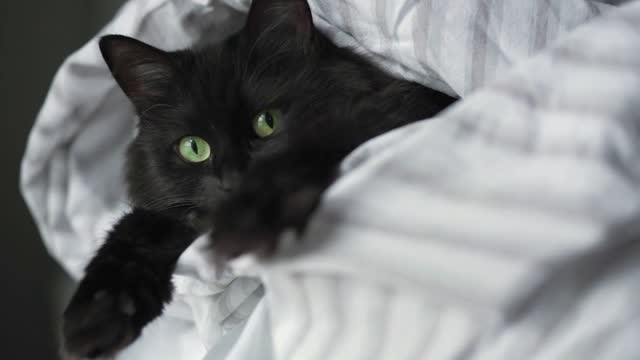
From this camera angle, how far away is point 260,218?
0.55 metres

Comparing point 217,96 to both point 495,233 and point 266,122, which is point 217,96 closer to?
point 266,122

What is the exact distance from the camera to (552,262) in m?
0.49

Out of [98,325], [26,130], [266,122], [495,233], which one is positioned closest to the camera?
[495,233]

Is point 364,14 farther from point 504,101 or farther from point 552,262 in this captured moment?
point 552,262

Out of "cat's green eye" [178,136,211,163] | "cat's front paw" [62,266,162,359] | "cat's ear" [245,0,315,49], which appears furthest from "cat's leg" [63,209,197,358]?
"cat's ear" [245,0,315,49]

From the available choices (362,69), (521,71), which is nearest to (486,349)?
(521,71)

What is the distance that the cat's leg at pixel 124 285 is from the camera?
2.42 ft

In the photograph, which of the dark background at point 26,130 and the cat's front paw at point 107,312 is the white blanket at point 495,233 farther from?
the dark background at point 26,130

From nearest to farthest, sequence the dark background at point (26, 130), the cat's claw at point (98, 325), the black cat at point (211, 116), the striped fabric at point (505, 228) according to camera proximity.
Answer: the striped fabric at point (505, 228) → the cat's claw at point (98, 325) → the black cat at point (211, 116) → the dark background at point (26, 130)

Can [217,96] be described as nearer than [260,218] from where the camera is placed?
No

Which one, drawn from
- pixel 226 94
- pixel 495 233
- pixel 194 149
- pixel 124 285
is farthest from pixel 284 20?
pixel 495 233

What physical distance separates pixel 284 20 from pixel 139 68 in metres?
0.28

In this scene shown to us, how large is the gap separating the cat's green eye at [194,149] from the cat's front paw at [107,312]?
0.98 feet

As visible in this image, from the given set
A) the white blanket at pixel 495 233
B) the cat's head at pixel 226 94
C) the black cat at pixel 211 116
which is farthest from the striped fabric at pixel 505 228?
the cat's head at pixel 226 94
